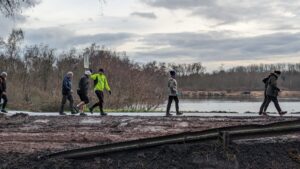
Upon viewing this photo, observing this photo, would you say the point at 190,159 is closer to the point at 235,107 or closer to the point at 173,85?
the point at 173,85

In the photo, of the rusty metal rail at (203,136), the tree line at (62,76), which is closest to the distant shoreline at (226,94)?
the tree line at (62,76)

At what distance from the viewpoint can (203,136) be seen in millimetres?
8336

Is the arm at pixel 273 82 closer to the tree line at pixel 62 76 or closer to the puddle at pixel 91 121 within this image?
the puddle at pixel 91 121

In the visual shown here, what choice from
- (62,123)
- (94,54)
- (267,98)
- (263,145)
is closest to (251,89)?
(94,54)

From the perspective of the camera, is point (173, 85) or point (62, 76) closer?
point (173, 85)

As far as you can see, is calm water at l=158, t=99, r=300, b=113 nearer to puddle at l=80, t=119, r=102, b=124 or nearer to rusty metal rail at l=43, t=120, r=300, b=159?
puddle at l=80, t=119, r=102, b=124

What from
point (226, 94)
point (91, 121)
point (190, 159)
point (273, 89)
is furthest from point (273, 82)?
point (226, 94)

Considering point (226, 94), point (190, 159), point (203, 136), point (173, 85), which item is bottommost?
point (190, 159)

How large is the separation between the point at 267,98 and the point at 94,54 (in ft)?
79.9

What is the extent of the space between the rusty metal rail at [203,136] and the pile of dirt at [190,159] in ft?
0.35

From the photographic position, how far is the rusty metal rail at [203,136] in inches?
316

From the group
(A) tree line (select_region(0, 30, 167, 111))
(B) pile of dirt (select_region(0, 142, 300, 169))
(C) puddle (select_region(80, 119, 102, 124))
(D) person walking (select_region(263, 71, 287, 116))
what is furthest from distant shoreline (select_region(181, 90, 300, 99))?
(B) pile of dirt (select_region(0, 142, 300, 169))

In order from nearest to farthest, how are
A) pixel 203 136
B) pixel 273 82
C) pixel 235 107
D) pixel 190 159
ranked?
pixel 203 136 → pixel 190 159 → pixel 273 82 → pixel 235 107

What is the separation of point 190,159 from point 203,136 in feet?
1.54
